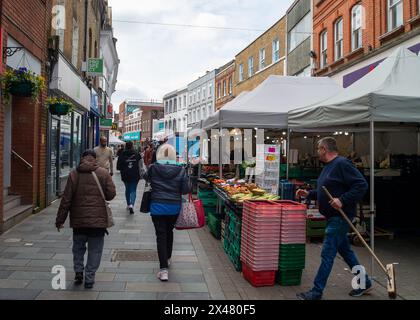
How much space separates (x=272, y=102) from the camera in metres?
10.8

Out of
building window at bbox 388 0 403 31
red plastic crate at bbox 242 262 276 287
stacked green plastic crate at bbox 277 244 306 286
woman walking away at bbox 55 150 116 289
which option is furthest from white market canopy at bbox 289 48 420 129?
building window at bbox 388 0 403 31

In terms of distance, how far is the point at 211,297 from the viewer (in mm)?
5102

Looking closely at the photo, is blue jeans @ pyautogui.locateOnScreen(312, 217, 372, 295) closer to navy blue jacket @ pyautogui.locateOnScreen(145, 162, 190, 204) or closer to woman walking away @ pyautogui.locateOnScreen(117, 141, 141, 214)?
navy blue jacket @ pyautogui.locateOnScreen(145, 162, 190, 204)

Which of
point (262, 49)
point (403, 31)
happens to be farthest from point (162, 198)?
point (262, 49)

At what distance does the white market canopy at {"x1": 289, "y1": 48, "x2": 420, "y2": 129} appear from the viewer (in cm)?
620

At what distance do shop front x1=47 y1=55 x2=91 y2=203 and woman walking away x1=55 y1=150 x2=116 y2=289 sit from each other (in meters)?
6.82

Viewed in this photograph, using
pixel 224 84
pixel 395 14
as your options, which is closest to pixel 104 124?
pixel 395 14

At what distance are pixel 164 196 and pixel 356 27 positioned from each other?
14.6m

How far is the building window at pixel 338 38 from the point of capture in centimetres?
1920

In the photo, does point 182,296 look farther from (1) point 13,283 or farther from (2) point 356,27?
(2) point 356,27

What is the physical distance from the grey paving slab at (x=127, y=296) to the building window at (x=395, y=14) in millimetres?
12998

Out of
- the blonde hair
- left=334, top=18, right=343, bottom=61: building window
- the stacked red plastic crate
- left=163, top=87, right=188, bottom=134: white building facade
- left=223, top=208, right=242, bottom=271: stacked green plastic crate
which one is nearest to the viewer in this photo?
the stacked red plastic crate

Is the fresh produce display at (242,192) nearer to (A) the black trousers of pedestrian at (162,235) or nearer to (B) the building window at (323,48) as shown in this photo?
(A) the black trousers of pedestrian at (162,235)
